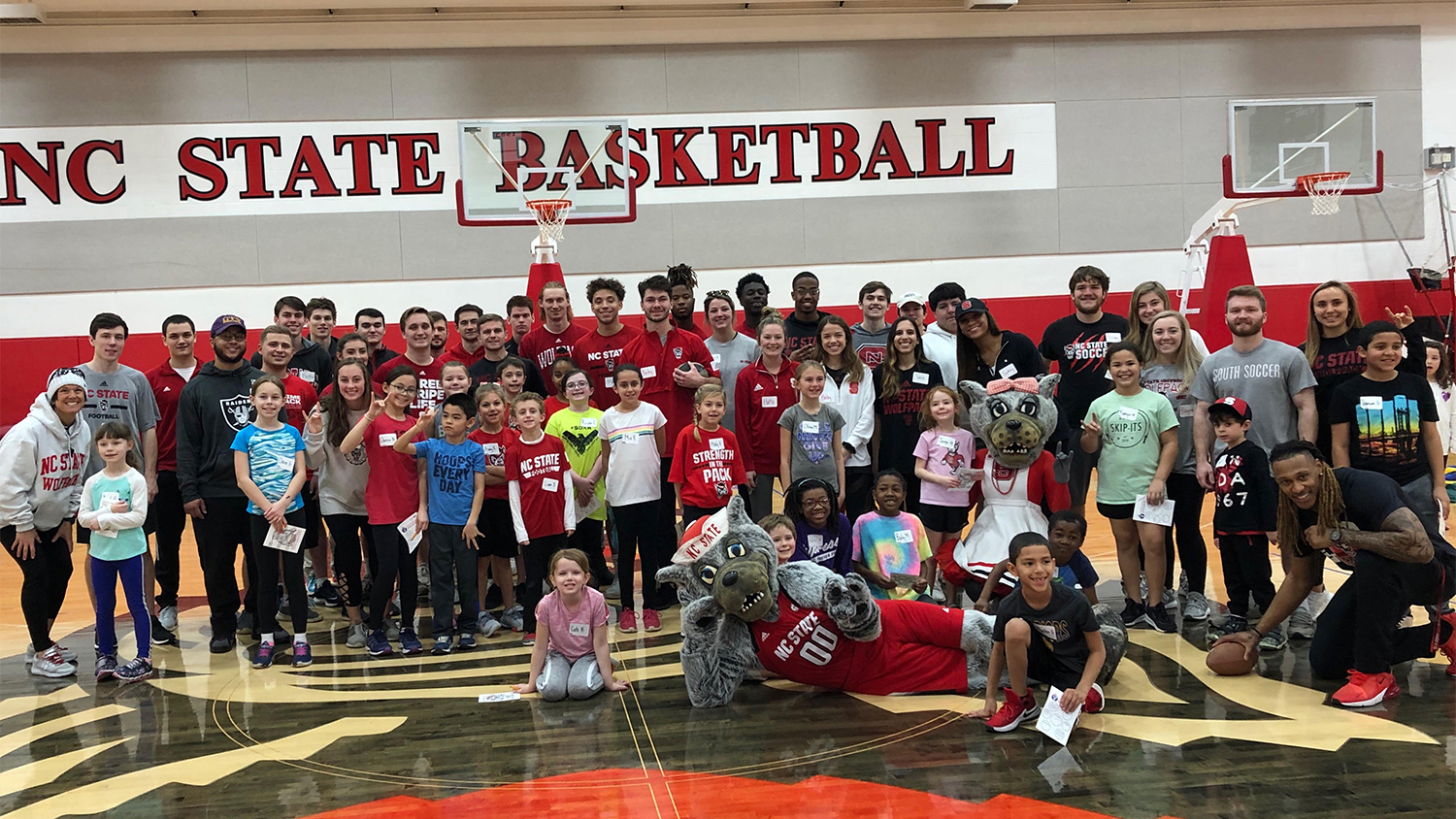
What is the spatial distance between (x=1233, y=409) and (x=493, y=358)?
431cm

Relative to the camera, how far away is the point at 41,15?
1046 cm

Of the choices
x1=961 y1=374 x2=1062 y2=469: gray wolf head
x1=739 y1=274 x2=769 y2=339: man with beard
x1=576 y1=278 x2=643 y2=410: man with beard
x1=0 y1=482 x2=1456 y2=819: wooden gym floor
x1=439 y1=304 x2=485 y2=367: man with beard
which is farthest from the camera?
x1=739 y1=274 x2=769 y2=339: man with beard

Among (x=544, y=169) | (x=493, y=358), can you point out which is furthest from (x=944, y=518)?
(x=544, y=169)

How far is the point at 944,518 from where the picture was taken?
5.79 meters

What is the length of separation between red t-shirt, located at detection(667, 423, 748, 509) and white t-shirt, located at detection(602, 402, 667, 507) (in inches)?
7.7

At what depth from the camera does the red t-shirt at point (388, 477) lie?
5562 millimetres

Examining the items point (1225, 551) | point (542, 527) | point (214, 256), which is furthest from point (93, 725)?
point (214, 256)

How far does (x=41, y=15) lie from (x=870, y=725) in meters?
11.2

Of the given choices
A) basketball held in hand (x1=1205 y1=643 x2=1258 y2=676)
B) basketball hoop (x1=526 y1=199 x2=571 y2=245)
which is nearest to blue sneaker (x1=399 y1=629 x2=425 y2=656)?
basketball held in hand (x1=1205 y1=643 x2=1258 y2=676)

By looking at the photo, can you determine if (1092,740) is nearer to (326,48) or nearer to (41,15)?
(326,48)

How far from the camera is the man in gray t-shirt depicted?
5258 millimetres

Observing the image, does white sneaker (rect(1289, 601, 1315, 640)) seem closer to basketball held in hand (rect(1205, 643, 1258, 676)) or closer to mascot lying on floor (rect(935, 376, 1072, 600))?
basketball held in hand (rect(1205, 643, 1258, 676))

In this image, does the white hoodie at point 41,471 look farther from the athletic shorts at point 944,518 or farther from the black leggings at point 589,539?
the athletic shorts at point 944,518

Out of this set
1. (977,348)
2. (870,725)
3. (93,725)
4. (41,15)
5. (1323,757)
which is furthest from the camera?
(41,15)
